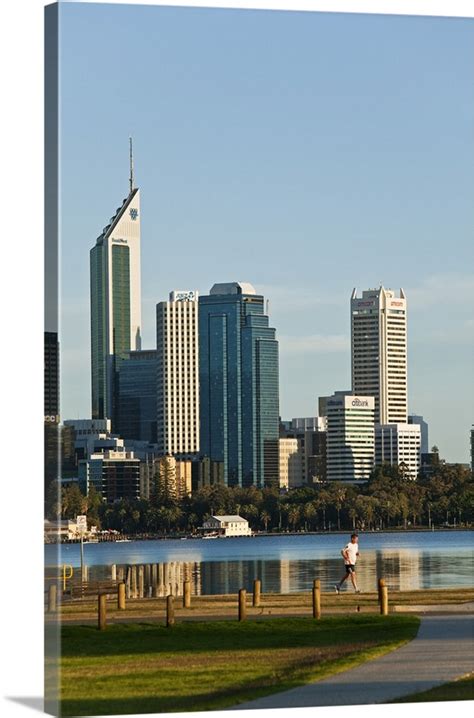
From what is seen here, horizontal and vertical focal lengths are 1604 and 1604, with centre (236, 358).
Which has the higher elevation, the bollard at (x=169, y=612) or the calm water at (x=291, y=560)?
the bollard at (x=169, y=612)

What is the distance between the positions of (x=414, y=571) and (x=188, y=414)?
41340 mm

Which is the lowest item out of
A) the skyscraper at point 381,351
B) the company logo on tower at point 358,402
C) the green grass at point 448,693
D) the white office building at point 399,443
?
the green grass at point 448,693

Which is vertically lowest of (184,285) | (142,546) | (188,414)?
(142,546)

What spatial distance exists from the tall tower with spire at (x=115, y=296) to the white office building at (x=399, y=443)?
39.1 ft

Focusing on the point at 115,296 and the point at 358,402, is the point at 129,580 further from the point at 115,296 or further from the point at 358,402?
the point at 115,296

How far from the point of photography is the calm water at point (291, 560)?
43.0m

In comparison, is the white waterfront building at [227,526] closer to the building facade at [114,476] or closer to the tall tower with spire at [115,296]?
the building facade at [114,476]

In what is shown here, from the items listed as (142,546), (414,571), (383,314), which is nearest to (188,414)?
(142,546)

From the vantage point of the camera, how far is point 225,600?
21859 millimetres

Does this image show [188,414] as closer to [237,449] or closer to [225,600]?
[237,449]

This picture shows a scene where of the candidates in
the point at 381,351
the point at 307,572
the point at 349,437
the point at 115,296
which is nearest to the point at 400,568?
the point at 307,572

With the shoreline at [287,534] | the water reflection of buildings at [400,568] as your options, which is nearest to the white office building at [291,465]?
the shoreline at [287,534]
